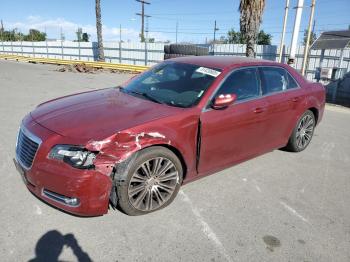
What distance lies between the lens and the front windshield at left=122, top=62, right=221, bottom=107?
3.79 meters

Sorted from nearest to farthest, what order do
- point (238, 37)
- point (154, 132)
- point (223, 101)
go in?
point (154, 132) < point (223, 101) < point (238, 37)

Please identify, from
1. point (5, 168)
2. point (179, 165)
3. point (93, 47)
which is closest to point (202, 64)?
point (179, 165)

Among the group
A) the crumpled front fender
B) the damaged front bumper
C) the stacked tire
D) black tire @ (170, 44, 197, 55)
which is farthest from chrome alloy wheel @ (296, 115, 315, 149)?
black tire @ (170, 44, 197, 55)

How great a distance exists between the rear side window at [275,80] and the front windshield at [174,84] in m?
0.90

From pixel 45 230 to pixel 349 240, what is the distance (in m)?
2.92

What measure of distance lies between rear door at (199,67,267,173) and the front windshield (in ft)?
0.75

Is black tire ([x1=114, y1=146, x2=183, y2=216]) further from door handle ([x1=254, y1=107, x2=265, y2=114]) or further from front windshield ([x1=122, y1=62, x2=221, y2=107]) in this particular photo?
door handle ([x1=254, y1=107, x2=265, y2=114])

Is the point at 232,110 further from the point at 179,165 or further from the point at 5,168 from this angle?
the point at 5,168

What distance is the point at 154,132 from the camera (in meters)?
3.17

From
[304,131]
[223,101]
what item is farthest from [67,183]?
[304,131]

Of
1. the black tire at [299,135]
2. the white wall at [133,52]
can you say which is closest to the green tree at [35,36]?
the white wall at [133,52]

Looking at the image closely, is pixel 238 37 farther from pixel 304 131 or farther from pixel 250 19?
pixel 304 131

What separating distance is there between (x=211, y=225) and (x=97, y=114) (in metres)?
1.66

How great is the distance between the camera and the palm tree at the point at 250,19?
14.1 m
